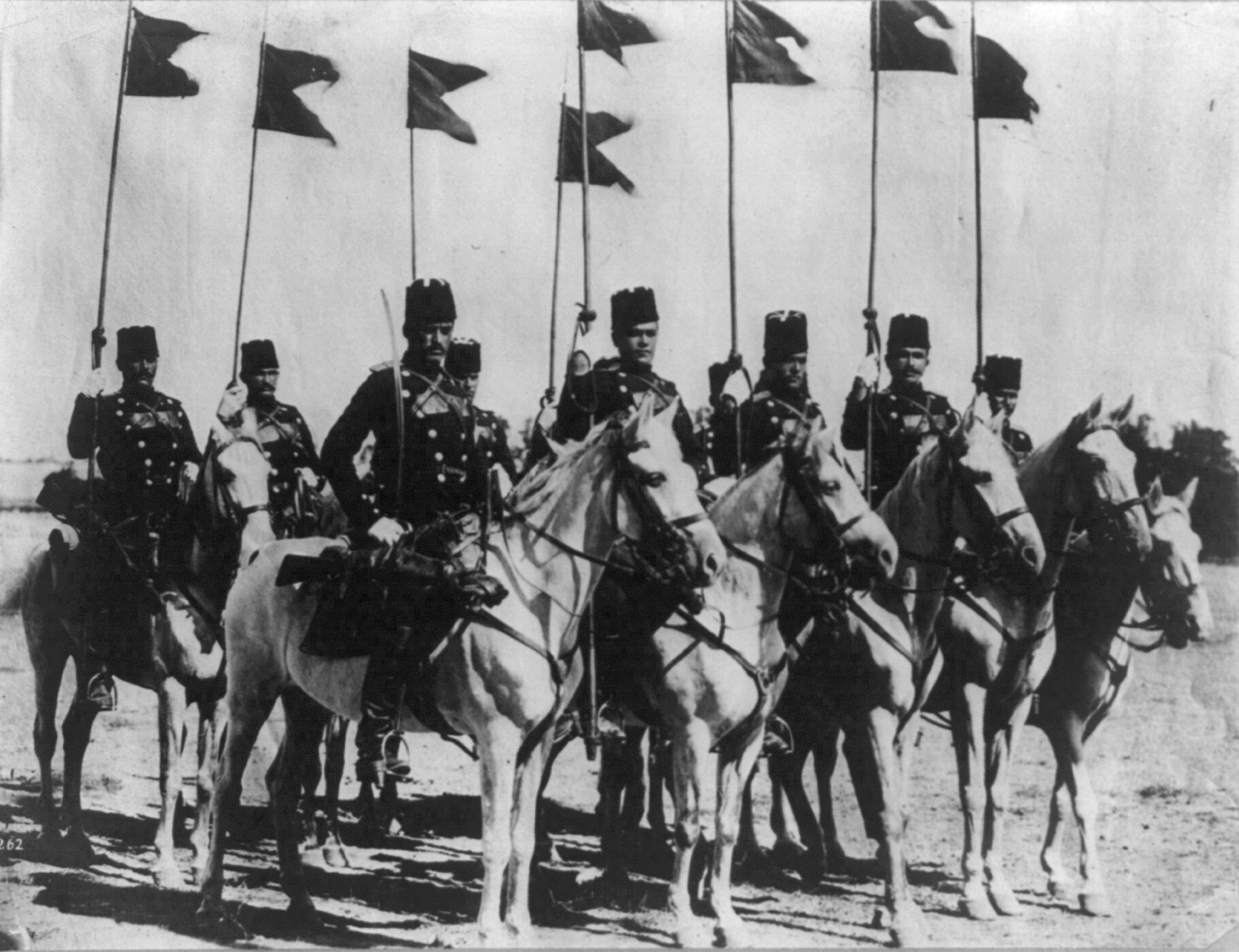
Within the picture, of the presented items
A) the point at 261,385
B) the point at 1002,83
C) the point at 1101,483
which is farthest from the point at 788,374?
the point at 261,385

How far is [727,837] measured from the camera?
7.17 meters

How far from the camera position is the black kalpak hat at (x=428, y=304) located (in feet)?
22.4

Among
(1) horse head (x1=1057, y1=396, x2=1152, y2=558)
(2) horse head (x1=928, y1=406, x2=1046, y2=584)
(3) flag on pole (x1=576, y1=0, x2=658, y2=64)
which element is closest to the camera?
(2) horse head (x1=928, y1=406, x2=1046, y2=584)

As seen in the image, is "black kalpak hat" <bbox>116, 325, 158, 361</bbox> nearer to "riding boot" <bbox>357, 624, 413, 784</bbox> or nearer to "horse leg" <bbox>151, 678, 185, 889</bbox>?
"horse leg" <bbox>151, 678, 185, 889</bbox>

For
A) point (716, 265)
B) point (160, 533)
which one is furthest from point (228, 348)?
point (716, 265)

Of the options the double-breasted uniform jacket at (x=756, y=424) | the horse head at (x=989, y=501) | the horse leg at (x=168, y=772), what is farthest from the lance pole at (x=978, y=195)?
the horse leg at (x=168, y=772)

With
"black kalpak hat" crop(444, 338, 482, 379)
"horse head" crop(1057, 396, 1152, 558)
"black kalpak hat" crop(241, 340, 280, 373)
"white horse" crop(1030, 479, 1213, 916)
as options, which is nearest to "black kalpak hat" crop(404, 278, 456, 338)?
"black kalpak hat" crop(444, 338, 482, 379)

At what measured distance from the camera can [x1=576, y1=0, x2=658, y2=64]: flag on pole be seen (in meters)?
8.24

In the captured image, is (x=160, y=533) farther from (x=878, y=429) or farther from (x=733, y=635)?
(x=878, y=429)

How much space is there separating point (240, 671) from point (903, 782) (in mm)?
3563

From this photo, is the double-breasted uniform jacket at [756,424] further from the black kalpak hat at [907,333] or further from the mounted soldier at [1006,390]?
the mounted soldier at [1006,390]

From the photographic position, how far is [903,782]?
7.89 m

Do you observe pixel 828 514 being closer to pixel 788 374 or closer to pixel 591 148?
pixel 788 374

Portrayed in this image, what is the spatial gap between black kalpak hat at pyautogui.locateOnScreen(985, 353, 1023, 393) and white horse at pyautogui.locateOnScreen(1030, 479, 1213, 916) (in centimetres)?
104
